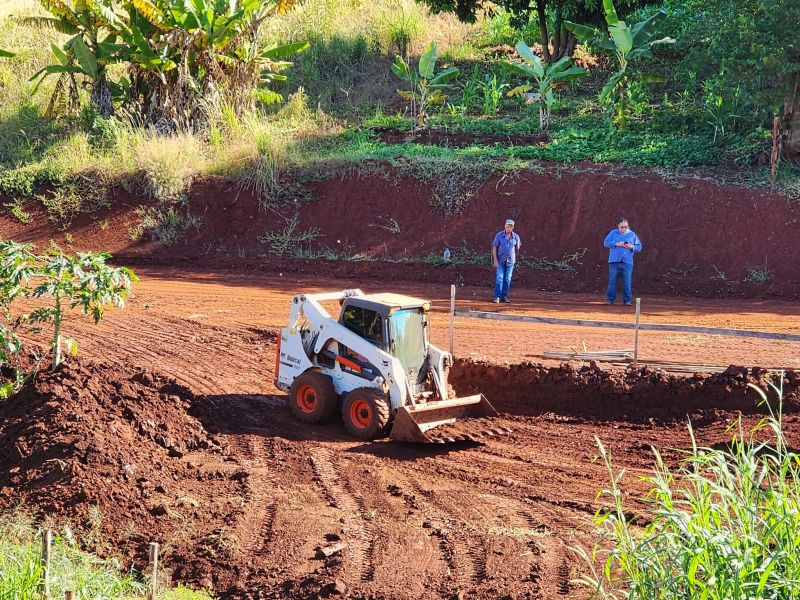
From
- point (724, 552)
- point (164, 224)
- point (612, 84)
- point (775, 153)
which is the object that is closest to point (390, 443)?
point (724, 552)

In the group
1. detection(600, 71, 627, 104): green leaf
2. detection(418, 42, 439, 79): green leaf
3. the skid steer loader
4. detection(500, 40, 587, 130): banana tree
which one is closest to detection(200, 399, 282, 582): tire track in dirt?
the skid steer loader

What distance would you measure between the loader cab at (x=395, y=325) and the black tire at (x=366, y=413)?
0.59m

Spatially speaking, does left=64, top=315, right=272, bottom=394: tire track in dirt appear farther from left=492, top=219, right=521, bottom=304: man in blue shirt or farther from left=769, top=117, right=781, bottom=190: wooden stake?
left=769, top=117, right=781, bottom=190: wooden stake

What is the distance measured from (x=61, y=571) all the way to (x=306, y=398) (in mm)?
4803

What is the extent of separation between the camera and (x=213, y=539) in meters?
8.75

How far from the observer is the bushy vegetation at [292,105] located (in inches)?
940

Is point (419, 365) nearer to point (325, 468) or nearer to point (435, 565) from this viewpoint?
point (325, 468)

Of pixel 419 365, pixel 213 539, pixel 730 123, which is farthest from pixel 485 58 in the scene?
pixel 213 539

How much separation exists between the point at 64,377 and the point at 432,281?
1038cm

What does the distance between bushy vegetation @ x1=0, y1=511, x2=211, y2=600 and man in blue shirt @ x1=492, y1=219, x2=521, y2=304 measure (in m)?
11.0

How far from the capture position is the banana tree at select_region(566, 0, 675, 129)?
25.3 metres

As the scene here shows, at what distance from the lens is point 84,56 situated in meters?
25.1

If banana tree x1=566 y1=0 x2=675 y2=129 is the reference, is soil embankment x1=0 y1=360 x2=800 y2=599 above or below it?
below

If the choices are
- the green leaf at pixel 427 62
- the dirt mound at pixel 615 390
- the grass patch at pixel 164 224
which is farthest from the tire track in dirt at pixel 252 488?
the green leaf at pixel 427 62
